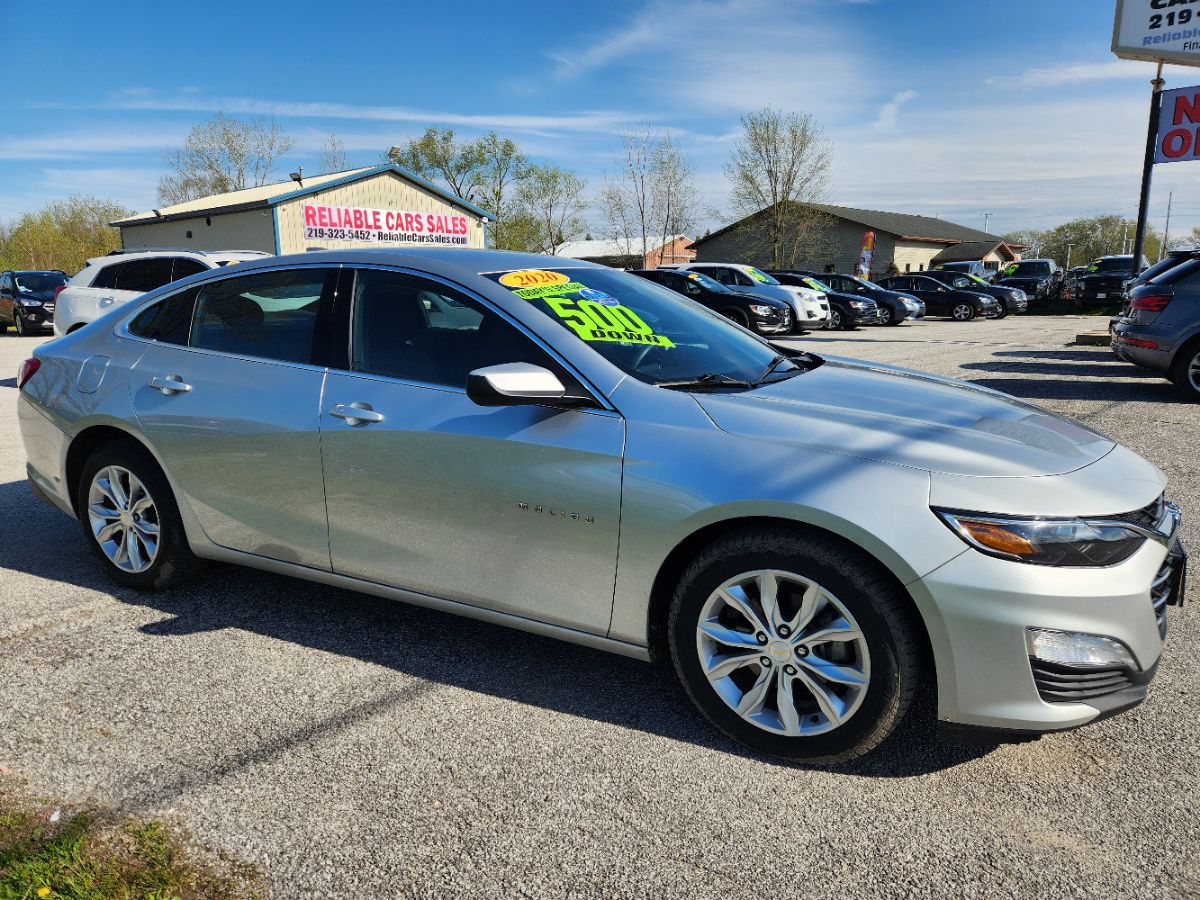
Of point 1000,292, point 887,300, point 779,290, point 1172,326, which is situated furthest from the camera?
point 1000,292

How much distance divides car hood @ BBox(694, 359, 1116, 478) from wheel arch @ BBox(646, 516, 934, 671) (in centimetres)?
25

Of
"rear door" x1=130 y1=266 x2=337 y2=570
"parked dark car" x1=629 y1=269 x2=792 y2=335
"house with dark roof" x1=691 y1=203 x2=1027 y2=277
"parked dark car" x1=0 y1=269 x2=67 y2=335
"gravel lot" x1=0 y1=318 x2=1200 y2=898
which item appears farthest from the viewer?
"house with dark roof" x1=691 y1=203 x2=1027 y2=277

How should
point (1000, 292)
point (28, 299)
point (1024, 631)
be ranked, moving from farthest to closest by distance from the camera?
1. point (1000, 292)
2. point (28, 299)
3. point (1024, 631)

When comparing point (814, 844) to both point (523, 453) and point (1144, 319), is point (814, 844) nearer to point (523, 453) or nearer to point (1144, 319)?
point (523, 453)

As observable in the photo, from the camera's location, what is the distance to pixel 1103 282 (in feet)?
101

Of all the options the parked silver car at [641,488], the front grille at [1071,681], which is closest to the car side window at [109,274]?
the parked silver car at [641,488]

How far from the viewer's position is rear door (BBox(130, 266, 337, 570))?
11.2 feet

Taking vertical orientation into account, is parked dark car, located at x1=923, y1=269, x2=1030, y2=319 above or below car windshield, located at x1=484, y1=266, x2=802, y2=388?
below

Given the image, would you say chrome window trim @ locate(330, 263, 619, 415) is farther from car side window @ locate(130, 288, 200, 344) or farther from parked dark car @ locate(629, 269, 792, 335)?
parked dark car @ locate(629, 269, 792, 335)

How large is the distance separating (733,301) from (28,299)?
17052 mm

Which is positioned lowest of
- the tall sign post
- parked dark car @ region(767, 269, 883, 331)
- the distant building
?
parked dark car @ region(767, 269, 883, 331)

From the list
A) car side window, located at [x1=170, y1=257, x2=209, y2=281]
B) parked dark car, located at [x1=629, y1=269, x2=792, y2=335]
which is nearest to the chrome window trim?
car side window, located at [x1=170, y1=257, x2=209, y2=281]

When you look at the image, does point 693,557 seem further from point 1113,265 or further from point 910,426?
point 1113,265

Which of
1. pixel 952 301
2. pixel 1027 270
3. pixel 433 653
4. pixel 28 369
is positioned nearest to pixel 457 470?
pixel 433 653
